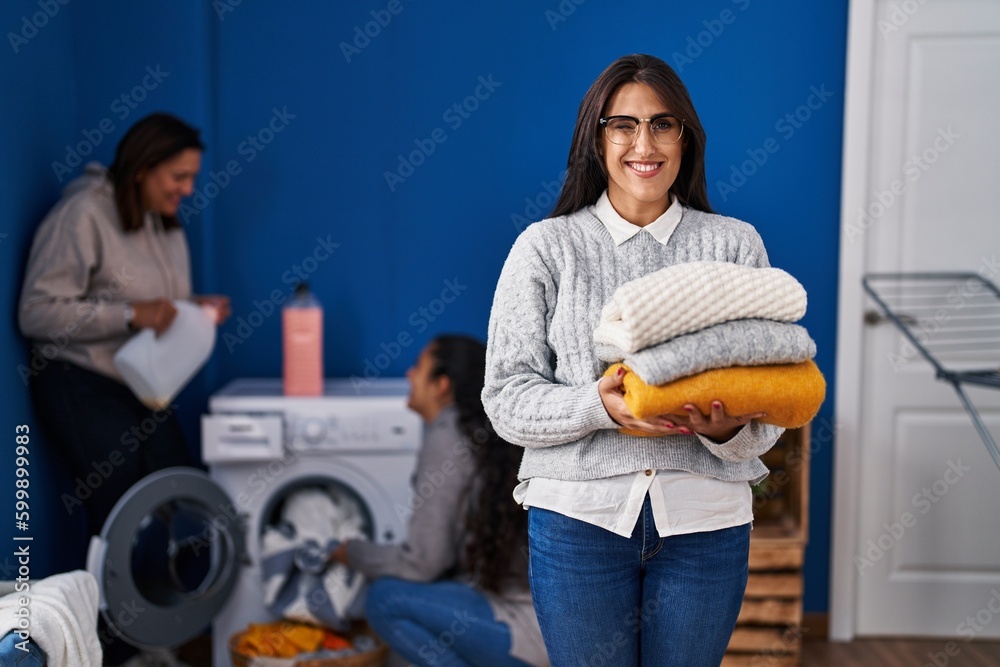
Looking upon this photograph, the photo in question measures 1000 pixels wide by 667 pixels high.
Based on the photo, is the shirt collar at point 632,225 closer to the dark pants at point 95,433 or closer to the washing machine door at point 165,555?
the washing machine door at point 165,555

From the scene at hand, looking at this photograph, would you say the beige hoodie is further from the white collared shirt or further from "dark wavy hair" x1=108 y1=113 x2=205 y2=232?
the white collared shirt

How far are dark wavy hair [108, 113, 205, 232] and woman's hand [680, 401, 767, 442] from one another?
1918 mm

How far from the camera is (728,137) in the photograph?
318 centimetres

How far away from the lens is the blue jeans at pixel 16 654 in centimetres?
168

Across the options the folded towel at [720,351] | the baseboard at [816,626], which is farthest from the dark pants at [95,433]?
the baseboard at [816,626]

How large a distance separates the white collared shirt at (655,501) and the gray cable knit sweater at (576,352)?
0.04 ft

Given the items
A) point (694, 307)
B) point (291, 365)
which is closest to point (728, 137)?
point (291, 365)

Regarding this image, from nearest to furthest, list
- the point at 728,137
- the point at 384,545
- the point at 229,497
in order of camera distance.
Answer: the point at 384,545 < the point at 229,497 < the point at 728,137

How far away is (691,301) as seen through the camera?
4.05 feet

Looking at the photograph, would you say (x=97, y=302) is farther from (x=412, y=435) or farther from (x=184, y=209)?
(x=412, y=435)

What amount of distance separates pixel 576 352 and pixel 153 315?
164 centimetres

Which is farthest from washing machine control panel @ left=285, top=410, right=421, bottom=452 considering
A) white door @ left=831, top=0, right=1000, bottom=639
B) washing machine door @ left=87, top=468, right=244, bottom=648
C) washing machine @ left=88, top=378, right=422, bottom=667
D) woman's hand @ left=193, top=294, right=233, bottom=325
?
white door @ left=831, top=0, right=1000, bottom=639

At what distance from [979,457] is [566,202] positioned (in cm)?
234

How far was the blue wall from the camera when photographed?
316 cm
